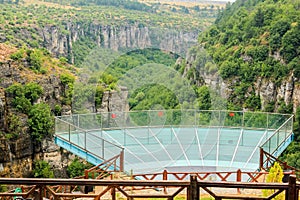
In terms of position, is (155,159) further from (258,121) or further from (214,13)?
(214,13)

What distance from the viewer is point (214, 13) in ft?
234

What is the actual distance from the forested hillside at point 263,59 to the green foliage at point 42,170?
16.0 metres

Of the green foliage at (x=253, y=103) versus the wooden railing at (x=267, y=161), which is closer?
the wooden railing at (x=267, y=161)

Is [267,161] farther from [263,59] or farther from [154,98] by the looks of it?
[263,59]

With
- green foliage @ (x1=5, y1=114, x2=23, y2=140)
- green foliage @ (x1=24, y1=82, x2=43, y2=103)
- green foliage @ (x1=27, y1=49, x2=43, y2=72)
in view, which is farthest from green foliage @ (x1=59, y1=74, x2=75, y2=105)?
green foliage @ (x1=5, y1=114, x2=23, y2=140)

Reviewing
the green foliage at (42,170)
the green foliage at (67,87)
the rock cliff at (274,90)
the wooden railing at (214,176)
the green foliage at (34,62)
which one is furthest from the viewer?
the rock cliff at (274,90)

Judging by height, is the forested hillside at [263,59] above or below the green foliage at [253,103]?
above

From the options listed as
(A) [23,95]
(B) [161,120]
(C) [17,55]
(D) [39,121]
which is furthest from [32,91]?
(B) [161,120]

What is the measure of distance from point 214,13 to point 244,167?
64705mm

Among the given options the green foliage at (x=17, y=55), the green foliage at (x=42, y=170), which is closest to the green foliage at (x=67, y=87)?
the green foliage at (x=17, y=55)

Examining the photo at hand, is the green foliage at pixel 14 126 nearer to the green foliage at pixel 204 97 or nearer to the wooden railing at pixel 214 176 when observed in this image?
the green foliage at pixel 204 97

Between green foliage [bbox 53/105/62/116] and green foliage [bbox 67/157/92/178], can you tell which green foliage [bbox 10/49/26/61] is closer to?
green foliage [bbox 53/105/62/116]

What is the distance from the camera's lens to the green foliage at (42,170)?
23984mm

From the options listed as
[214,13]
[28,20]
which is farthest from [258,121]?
[214,13]
